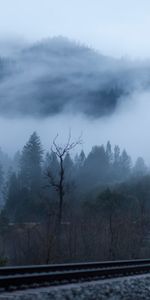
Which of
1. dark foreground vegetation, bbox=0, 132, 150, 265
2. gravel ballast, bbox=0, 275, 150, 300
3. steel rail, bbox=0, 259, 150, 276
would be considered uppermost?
dark foreground vegetation, bbox=0, 132, 150, 265

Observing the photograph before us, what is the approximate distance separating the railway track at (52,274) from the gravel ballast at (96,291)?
0.66 m

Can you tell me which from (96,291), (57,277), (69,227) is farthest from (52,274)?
(69,227)

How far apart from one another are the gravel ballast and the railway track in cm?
66

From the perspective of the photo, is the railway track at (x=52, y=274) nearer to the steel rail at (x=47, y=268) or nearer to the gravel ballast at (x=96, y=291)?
the steel rail at (x=47, y=268)

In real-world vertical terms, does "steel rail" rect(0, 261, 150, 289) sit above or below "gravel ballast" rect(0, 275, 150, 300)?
above

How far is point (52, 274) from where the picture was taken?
13312 mm

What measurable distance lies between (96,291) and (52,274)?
131 centimetres

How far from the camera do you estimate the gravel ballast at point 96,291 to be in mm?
10602

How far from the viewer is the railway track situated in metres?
11.9

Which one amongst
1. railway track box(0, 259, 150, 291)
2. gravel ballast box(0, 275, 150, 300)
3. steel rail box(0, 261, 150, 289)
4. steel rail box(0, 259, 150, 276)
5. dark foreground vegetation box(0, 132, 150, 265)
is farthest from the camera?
dark foreground vegetation box(0, 132, 150, 265)

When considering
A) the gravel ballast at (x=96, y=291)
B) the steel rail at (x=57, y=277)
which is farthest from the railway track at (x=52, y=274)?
the gravel ballast at (x=96, y=291)

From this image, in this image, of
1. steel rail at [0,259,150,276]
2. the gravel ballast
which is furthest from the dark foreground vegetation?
the gravel ballast

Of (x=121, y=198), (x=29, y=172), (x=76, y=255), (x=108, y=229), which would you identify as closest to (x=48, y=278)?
(x=76, y=255)

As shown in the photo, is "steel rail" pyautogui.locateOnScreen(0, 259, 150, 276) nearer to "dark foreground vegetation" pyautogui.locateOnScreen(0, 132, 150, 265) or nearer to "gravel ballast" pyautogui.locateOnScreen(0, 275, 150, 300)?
"gravel ballast" pyautogui.locateOnScreen(0, 275, 150, 300)
